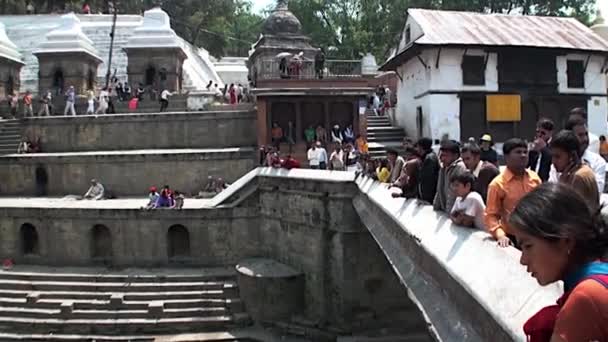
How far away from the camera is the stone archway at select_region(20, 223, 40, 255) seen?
60.6 ft

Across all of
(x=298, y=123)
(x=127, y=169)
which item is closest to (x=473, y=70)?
(x=298, y=123)

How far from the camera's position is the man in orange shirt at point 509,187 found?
546cm

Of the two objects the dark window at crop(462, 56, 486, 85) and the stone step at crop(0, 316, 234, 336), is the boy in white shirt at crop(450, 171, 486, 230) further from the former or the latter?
the dark window at crop(462, 56, 486, 85)

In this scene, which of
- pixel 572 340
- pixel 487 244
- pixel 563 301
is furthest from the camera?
pixel 487 244

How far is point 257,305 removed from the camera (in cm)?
1508

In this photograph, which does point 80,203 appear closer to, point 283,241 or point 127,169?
point 127,169

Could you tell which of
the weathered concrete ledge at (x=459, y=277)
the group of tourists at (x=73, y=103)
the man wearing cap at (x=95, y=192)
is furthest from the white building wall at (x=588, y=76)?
the man wearing cap at (x=95, y=192)

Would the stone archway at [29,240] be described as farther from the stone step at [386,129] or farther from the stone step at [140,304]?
the stone step at [386,129]

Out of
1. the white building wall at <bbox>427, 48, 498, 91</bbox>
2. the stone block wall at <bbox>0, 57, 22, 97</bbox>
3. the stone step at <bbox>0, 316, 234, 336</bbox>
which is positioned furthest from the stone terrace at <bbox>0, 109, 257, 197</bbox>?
the stone block wall at <bbox>0, 57, 22, 97</bbox>

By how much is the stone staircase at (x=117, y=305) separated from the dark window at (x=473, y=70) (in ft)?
37.5

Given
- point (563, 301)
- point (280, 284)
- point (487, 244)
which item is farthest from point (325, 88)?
point (563, 301)

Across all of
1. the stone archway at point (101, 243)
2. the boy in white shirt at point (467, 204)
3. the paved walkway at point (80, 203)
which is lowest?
the stone archway at point (101, 243)

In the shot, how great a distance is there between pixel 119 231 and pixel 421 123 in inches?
468

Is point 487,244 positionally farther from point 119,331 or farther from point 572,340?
point 119,331
